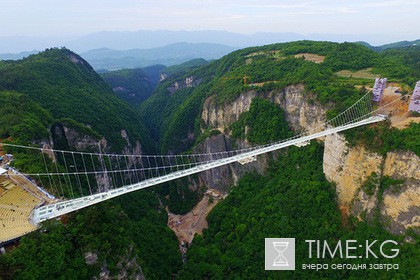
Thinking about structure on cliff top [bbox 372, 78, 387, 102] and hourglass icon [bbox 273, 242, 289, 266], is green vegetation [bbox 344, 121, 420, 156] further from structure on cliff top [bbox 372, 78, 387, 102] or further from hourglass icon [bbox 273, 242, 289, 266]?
hourglass icon [bbox 273, 242, 289, 266]

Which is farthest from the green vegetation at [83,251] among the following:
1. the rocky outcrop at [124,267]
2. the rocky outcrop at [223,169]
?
the rocky outcrop at [223,169]

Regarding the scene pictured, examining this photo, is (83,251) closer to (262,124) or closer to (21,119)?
(21,119)

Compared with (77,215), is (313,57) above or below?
above

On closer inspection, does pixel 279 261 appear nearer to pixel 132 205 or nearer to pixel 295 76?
pixel 132 205

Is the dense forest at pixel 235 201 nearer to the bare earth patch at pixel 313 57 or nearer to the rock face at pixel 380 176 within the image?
the rock face at pixel 380 176

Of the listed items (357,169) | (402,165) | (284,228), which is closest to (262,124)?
(357,169)
